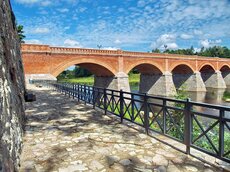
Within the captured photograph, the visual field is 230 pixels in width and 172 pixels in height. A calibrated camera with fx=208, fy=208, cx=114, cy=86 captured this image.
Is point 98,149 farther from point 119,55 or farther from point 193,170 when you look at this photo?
point 119,55

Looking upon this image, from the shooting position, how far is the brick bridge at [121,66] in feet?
65.7

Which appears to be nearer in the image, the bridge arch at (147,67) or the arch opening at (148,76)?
the bridge arch at (147,67)

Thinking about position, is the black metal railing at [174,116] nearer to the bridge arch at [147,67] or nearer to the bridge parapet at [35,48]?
the bridge parapet at [35,48]

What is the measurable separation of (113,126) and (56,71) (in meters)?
16.1

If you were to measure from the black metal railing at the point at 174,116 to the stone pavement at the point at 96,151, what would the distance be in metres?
0.33

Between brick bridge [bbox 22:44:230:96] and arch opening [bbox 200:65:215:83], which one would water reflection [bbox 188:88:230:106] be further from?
arch opening [bbox 200:65:215:83]

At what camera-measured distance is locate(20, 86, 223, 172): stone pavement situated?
349cm

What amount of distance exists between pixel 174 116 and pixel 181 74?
3417cm

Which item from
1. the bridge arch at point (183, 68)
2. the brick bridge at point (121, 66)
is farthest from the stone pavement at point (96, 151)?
the bridge arch at point (183, 68)

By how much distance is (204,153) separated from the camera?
4.05 meters

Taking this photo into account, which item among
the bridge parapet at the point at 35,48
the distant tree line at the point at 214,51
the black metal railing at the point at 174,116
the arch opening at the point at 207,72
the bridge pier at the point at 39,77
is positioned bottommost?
the black metal railing at the point at 174,116

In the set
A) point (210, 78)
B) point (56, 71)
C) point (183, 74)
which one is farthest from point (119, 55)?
point (210, 78)

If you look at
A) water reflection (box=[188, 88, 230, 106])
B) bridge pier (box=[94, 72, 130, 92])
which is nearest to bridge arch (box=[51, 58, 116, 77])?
bridge pier (box=[94, 72, 130, 92])

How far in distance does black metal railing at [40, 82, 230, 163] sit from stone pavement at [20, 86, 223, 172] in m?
0.33
